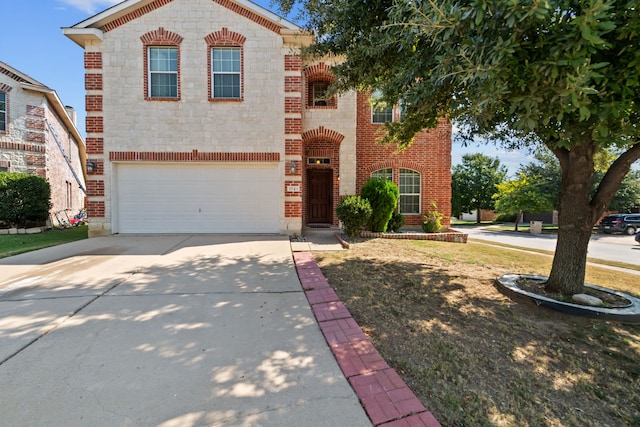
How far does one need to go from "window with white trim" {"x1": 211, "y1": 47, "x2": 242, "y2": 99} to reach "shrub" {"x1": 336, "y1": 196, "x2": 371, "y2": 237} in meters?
4.88

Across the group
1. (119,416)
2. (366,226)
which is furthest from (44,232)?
(119,416)

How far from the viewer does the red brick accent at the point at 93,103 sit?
905cm

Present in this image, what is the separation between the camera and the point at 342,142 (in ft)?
34.7

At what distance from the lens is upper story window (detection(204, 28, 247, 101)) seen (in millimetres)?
9188

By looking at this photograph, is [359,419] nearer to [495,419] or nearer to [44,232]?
[495,419]

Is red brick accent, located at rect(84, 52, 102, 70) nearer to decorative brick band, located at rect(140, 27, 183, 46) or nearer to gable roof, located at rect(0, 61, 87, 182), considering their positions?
decorative brick band, located at rect(140, 27, 183, 46)

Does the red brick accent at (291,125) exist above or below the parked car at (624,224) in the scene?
above

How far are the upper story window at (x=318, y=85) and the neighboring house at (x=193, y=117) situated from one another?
0.59m

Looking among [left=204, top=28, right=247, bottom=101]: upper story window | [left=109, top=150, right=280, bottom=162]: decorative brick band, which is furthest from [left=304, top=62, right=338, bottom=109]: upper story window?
[left=109, top=150, right=280, bottom=162]: decorative brick band

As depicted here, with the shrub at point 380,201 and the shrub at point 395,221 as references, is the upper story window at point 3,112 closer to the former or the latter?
the shrub at point 380,201

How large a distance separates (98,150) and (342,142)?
312 inches

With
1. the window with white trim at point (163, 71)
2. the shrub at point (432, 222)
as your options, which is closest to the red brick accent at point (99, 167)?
the window with white trim at point (163, 71)

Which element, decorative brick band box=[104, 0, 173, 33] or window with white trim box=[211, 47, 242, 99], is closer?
decorative brick band box=[104, 0, 173, 33]

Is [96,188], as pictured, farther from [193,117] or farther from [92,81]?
[193,117]
